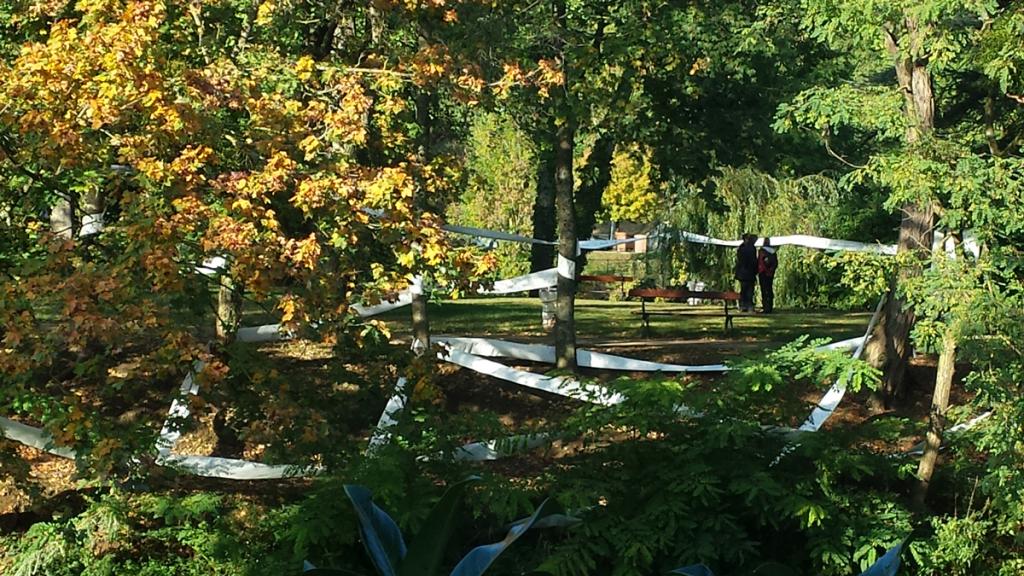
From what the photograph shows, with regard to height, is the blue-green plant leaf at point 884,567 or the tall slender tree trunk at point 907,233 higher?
the tall slender tree trunk at point 907,233

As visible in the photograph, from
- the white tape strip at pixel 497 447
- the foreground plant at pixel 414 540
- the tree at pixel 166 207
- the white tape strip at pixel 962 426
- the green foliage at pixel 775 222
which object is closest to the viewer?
the foreground plant at pixel 414 540

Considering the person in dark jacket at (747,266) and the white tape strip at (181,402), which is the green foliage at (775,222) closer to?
the person in dark jacket at (747,266)

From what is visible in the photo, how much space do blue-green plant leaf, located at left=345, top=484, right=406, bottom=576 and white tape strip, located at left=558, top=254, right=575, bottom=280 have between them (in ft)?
24.8

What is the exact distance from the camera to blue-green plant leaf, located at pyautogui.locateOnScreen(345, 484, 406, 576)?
509 centimetres

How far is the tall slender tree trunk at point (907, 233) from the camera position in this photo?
9.06m

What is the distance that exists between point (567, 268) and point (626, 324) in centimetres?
516

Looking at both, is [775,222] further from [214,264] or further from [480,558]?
[480,558]

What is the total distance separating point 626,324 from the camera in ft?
58.4

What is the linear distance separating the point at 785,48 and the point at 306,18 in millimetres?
5141

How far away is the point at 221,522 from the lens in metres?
8.34

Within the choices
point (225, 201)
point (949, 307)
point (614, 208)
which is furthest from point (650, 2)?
point (614, 208)

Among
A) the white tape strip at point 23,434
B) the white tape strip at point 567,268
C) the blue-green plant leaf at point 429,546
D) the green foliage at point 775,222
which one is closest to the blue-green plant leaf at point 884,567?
the blue-green plant leaf at point 429,546

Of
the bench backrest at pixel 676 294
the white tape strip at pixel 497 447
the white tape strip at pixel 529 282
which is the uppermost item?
the white tape strip at pixel 529 282

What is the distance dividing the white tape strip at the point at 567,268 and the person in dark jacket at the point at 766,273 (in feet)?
33.3
